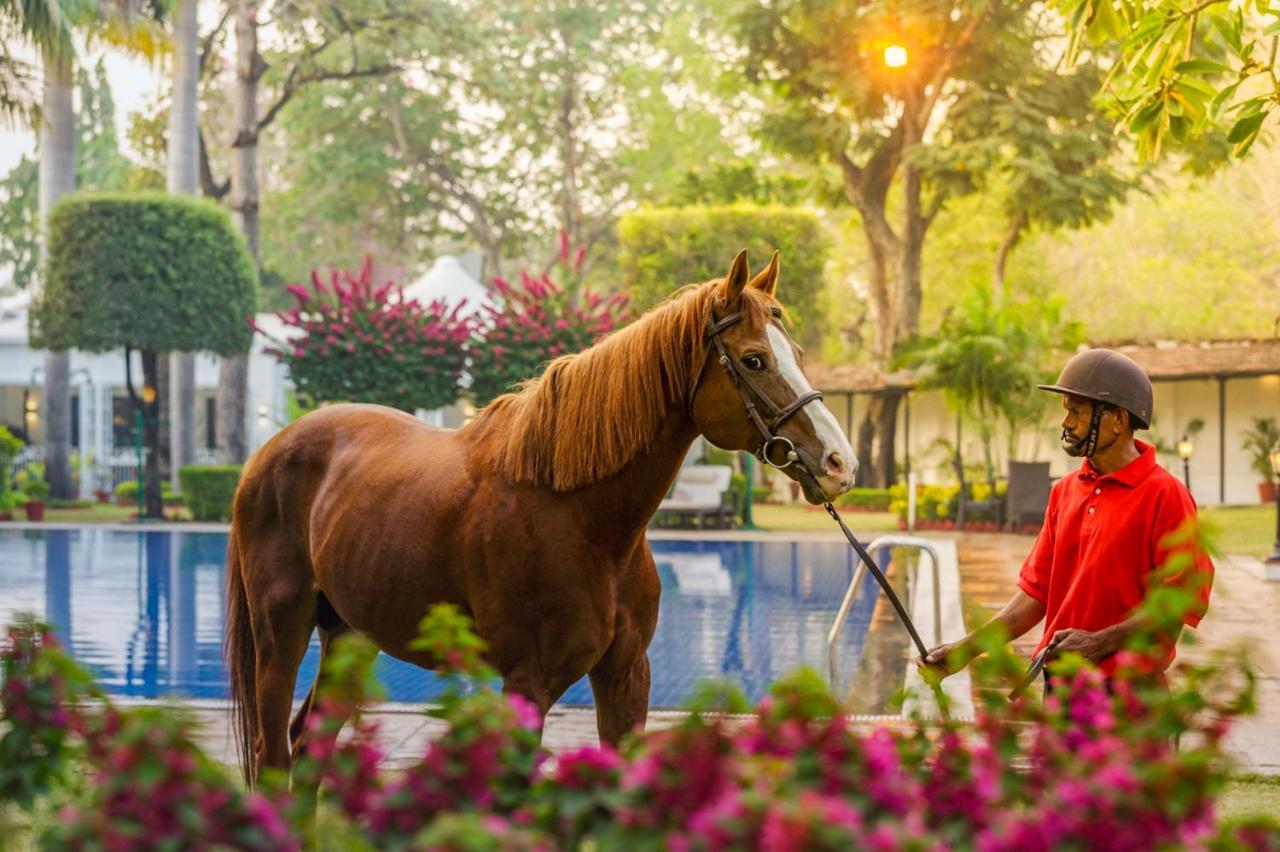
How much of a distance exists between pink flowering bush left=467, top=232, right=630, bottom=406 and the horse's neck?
704 inches

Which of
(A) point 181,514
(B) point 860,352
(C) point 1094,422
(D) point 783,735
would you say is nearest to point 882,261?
(B) point 860,352

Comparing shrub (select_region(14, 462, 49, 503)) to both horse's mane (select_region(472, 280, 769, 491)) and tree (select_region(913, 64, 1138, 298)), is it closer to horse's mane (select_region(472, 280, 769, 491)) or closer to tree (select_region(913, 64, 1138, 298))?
tree (select_region(913, 64, 1138, 298))

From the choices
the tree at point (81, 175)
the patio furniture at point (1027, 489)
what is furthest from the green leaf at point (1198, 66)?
the tree at point (81, 175)

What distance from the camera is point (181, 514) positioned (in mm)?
25125

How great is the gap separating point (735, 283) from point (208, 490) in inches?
813

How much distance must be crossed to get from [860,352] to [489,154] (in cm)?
1147

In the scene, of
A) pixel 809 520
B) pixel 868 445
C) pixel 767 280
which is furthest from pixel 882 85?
pixel 767 280

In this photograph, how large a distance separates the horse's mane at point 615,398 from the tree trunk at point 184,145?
23.1 metres

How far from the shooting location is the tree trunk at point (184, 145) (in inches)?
1021

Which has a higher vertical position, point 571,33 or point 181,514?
point 571,33

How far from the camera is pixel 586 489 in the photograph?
3.84 meters

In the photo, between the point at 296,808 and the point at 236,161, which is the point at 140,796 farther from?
the point at 236,161

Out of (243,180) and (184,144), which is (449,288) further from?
(184,144)

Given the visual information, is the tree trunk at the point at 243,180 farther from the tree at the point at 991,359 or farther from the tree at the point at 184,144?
the tree at the point at 991,359
